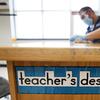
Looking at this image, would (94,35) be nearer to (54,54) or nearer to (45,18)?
(54,54)

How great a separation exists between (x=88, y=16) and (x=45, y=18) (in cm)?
411

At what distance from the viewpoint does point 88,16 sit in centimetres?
124

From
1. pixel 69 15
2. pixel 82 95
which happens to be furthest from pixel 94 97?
pixel 69 15

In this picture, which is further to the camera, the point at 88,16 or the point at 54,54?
the point at 88,16

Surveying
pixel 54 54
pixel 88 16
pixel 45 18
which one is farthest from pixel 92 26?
pixel 45 18

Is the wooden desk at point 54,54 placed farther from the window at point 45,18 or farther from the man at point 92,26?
the window at point 45,18

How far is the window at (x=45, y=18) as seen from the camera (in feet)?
17.0

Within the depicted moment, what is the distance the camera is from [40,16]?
5.26 metres

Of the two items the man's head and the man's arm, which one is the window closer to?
the man's head

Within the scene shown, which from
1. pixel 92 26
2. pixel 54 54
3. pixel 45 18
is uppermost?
pixel 45 18

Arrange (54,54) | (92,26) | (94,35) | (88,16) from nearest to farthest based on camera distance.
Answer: (54,54) < (94,35) < (92,26) < (88,16)

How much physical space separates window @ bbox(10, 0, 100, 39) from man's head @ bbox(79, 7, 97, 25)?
380cm

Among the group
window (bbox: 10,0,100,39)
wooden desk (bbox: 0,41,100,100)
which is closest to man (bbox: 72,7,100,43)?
wooden desk (bbox: 0,41,100,100)

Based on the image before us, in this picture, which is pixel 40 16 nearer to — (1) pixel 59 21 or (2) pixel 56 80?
(1) pixel 59 21
